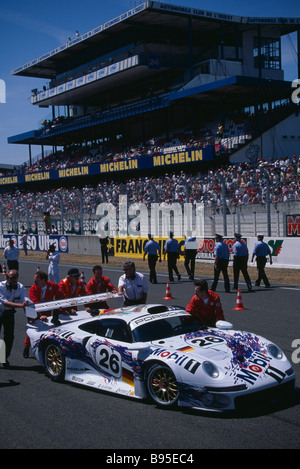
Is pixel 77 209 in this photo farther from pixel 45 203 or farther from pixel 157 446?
pixel 157 446

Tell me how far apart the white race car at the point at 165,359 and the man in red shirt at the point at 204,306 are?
0.50 m

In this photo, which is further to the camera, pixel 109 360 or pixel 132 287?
pixel 132 287

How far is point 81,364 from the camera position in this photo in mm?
7207

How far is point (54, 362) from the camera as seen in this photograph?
24.8ft

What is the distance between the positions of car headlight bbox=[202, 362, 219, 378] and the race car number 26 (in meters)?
1.23

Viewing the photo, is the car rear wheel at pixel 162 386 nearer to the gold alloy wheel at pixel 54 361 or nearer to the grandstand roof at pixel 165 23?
the gold alloy wheel at pixel 54 361

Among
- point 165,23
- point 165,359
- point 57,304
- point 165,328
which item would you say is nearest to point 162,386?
point 165,359

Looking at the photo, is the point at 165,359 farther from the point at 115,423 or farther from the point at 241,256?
the point at 241,256

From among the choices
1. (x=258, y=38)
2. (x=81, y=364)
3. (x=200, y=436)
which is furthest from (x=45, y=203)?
(x=200, y=436)

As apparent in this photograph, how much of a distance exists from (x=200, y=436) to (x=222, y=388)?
65 cm

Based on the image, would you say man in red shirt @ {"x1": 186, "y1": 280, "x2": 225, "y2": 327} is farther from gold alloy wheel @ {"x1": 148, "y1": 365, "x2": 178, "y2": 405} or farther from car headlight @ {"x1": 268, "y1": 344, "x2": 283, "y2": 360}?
gold alloy wheel @ {"x1": 148, "y1": 365, "x2": 178, "y2": 405}

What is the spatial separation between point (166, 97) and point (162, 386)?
38.0 meters

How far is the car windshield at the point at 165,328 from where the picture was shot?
6.78m

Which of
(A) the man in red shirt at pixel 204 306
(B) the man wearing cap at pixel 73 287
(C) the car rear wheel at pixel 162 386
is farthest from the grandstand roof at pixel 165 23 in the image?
(C) the car rear wheel at pixel 162 386
